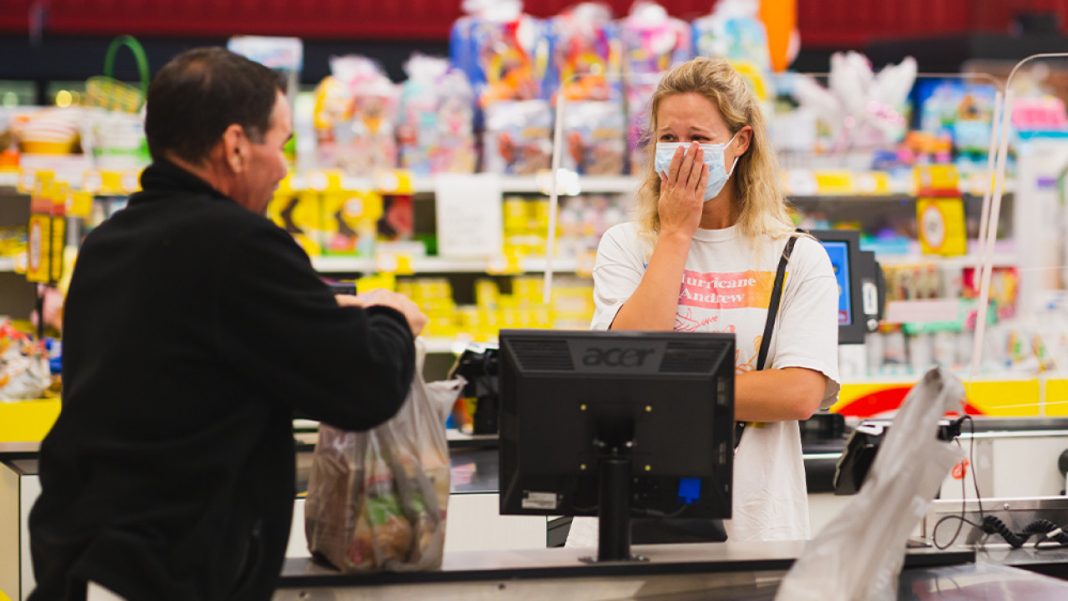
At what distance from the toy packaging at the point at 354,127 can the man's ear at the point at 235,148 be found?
393 centimetres

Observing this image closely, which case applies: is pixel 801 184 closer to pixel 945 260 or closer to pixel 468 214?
pixel 945 260

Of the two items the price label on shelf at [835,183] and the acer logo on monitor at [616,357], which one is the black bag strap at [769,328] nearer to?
the acer logo on monitor at [616,357]

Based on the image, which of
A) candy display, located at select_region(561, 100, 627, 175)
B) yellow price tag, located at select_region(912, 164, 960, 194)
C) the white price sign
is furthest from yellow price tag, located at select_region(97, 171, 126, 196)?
yellow price tag, located at select_region(912, 164, 960, 194)

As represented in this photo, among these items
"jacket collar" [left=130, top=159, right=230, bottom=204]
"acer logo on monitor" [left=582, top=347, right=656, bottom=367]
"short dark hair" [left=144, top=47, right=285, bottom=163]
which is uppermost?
"short dark hair" [left=144, top=47, right=285, bottom=163]

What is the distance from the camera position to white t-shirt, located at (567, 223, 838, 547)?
2369mm

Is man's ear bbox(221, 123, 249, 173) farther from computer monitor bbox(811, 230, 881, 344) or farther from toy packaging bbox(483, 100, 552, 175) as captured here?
toy packaging bbox(483, 100, 552, 175)

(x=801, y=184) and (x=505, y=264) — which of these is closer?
(x=801, y=184)

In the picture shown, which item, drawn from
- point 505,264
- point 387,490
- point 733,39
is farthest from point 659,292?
point 733,39

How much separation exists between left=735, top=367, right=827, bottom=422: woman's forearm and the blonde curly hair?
0.30m

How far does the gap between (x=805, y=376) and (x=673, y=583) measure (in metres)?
0.49

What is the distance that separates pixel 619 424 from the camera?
81.9 inches

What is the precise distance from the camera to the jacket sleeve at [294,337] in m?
1.71

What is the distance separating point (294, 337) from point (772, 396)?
94 centimetres

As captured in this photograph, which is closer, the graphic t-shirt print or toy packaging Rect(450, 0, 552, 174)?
the graphic t-shirt print
